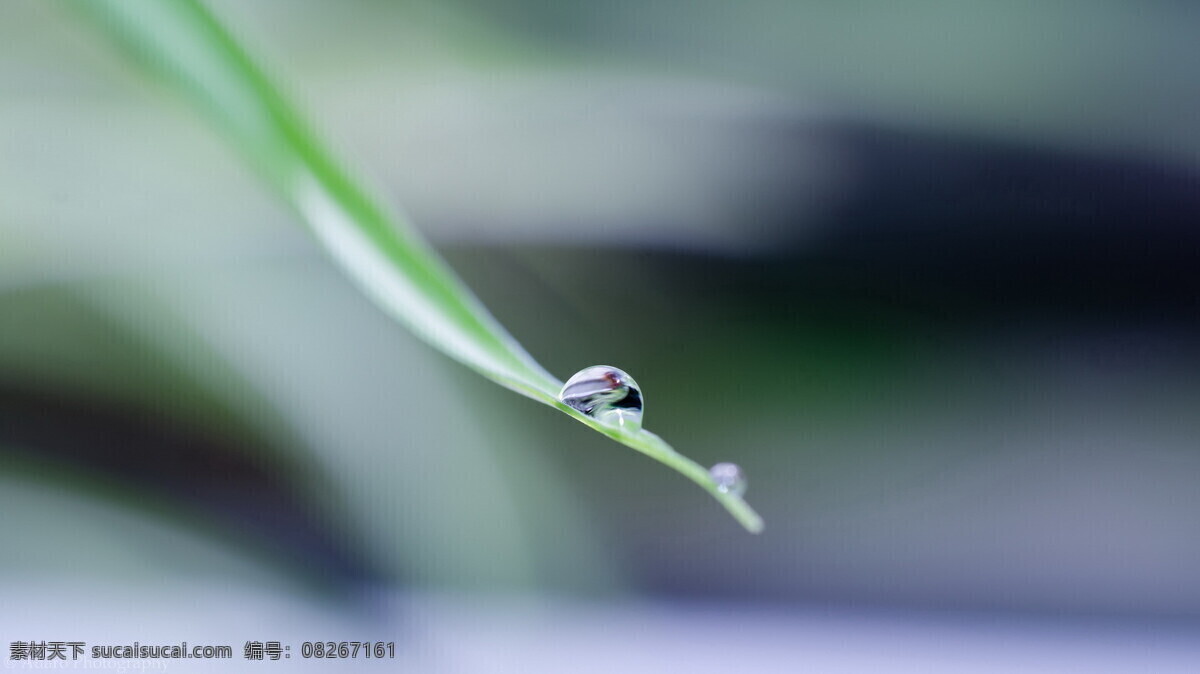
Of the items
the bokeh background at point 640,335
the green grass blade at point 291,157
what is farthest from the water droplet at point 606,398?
the bokeh background at point 640,335

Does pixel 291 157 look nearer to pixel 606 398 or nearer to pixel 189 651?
pixel 606 398

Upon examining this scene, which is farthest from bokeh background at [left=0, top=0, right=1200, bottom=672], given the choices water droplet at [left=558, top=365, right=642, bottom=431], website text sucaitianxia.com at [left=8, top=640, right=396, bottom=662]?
water droplet at [left=558, top=365, right=642, bottom=431]

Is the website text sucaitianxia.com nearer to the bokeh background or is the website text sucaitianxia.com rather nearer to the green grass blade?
the bokeh background

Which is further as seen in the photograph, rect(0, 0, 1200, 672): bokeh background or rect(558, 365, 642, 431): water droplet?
rect(0, 0, 1200, 672): bokeh background

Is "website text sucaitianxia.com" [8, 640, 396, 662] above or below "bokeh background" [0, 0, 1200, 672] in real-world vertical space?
below

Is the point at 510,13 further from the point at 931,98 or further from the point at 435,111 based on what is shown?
the point at 931,98

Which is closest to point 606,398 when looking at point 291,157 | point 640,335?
point 291,157

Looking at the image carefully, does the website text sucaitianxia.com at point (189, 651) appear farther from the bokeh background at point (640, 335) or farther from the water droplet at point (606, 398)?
the water droplet at point (606, 398)
